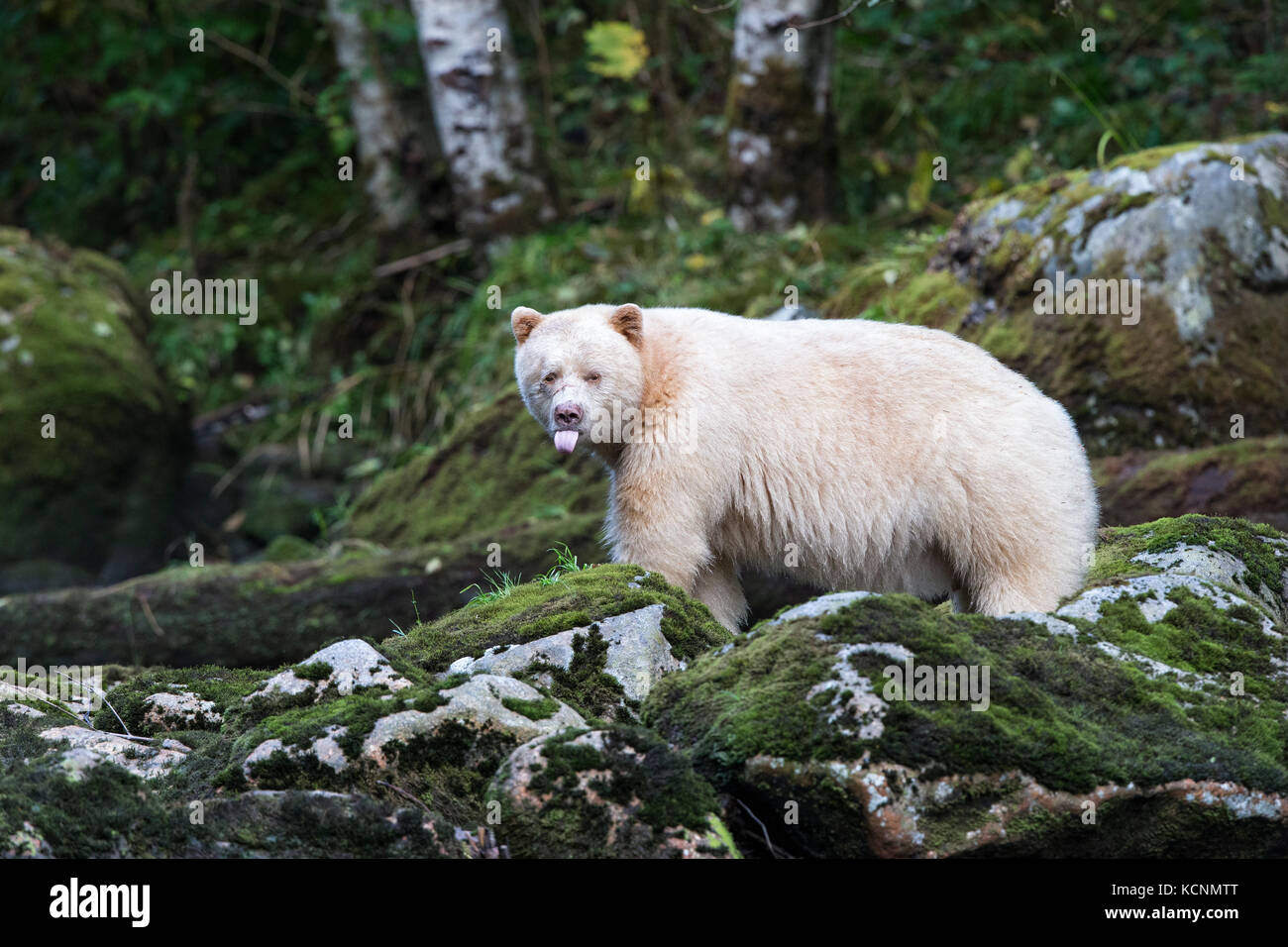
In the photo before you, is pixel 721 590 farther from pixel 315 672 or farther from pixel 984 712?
pixel 984 712

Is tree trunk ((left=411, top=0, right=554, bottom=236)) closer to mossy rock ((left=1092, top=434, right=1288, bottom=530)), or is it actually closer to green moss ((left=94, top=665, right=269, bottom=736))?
mossy rock ((left=1092, top=434, right=1288, bottom=530))

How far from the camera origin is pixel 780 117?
11719 millimetres

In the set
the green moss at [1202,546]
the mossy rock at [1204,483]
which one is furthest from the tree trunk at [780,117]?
the green moss at [1202,546]

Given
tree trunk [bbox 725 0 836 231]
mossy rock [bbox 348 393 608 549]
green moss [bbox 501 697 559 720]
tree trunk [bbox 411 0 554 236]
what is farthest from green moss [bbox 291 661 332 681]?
tree trunk [bbox 411 0 554 236]

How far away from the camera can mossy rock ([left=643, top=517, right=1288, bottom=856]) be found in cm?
395

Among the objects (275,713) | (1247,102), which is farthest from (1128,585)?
(1247,102)

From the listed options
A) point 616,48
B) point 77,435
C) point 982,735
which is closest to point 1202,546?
point 982,735

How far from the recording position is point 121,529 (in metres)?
12.2

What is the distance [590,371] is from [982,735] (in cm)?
280

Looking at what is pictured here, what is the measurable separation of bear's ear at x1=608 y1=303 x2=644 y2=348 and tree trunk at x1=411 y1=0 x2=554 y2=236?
748cm

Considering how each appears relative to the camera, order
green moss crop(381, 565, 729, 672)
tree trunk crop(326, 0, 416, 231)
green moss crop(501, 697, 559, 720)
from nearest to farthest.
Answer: green moss crop(501, 697, 559, 720), green moss crop(381, 565, 729, 672), tree trunk crop(326, 0, 416, 231)

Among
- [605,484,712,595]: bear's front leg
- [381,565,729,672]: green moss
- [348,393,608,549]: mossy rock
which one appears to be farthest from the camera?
[348,393,608,549]: mossy rock

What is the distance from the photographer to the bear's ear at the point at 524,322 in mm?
6512

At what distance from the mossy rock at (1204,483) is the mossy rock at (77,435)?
883 cm
